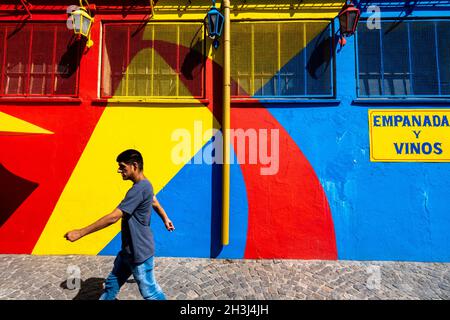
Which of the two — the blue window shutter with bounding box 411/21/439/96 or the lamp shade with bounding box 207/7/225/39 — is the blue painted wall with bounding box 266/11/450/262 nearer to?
the blue window shutter with bounding box 411/21/439/96

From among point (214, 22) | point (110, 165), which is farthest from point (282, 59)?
point (110, 165)

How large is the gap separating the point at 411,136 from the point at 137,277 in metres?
5.46

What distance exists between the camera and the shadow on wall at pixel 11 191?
5.78 m

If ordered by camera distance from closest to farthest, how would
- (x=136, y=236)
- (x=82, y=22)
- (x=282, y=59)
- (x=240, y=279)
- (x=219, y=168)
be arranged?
(x=136, y=236) → (x=240, y=279) → (x=82, y=22) → (x=219, y=168) → (x=282, y=59)

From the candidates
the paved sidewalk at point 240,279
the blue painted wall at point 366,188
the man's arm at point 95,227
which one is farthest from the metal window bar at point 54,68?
the blue painted wall at point 366,188

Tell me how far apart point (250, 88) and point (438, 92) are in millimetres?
3745

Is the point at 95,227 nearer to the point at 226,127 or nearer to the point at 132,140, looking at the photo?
the point at 132,140

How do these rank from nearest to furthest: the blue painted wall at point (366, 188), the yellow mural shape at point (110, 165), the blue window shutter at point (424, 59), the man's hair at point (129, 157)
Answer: the man's hair at point (129, 157) → the blue painted wall at point (366, 188) → the yellow mural shape at point (110, 165) → the blue window shutter at point (424, 59)

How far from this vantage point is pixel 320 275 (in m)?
4.98

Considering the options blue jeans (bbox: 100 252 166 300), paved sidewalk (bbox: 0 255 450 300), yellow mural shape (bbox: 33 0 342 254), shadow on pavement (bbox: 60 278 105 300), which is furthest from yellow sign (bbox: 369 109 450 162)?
shadow on pavement (bbox: 60 278 105 300)

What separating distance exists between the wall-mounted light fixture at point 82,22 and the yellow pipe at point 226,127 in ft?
8.86

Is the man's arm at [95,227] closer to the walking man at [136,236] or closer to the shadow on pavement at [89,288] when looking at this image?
the walking man at [136,236]

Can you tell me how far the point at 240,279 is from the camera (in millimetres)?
4828
